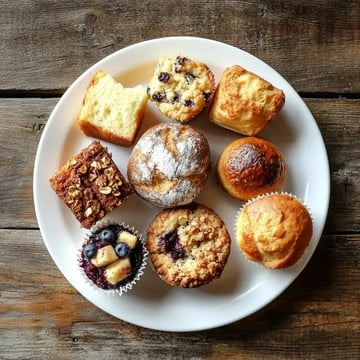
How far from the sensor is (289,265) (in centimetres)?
227

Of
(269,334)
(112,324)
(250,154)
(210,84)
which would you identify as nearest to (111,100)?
(210,84)

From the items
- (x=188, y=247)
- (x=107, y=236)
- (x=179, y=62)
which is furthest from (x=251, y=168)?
(x=107, y=236)

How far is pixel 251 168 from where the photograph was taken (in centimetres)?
226

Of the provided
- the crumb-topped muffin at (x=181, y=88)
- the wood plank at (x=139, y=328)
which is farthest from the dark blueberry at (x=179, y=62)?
the wood plank at (x=139, y=328)

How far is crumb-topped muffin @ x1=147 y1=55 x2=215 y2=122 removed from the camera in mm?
2295

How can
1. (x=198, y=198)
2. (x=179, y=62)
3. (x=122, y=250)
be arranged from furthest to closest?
(x=198, y=198), (x=179, y=62), (x=122, y=250)

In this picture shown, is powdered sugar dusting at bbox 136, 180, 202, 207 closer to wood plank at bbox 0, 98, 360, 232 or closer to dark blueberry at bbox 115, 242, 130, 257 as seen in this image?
dark blueberry at bbox 115, 242, 130, 257

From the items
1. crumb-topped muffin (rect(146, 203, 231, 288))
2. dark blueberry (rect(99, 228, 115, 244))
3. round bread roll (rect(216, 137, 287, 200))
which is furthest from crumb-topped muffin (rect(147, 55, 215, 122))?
dark blueberry (rect(99, 228, 115, 244))

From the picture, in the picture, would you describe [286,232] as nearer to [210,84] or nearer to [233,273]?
[233,273]

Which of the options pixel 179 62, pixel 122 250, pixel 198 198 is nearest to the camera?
pixel 122 250

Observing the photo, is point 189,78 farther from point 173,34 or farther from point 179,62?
point 173,34

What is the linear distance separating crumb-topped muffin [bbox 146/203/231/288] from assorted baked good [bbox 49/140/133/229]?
0.66 feet

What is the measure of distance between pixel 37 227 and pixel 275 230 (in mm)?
949

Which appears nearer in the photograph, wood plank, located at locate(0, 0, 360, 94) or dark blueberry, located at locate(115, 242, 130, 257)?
dark blueberry, located at locate(115, 242, 130, 257)
